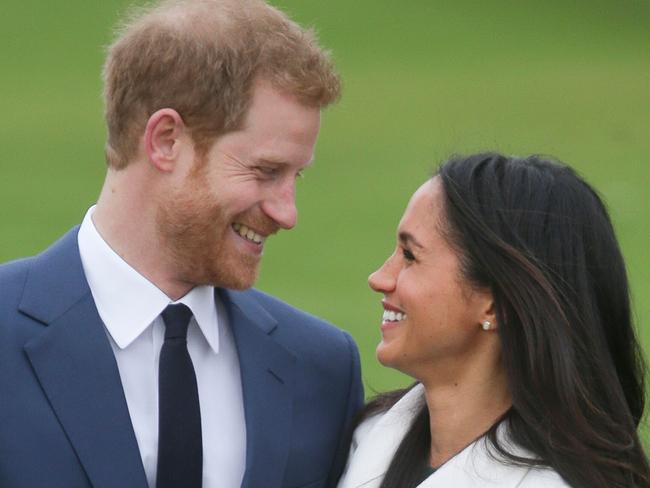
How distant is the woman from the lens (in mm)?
3783

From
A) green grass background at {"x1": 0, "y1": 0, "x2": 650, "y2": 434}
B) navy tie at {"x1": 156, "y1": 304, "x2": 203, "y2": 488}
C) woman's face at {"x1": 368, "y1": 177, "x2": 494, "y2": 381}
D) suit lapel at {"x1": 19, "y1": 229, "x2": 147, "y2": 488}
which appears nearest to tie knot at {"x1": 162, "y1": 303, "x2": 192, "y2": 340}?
navy tie at {"x1": 156, "y1": 304, "x2": 203, "y2": 488}

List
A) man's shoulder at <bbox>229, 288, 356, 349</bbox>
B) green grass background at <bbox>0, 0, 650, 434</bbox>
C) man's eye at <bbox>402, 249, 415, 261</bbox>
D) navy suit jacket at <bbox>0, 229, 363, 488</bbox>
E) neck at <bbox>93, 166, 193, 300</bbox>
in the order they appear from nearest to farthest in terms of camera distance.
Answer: navy suit jacket at <bbox>0, 229, 363, 488</bbox> → neck at <bbox>93, 166, 193, 300</bbox> → man's eye at <bbox>402, 249, 415, 261</bbox> → man's shoulder at <bbox>229, 288, 356, 349</bbox> → green grass background at <bbox>0, 0, 650, 434</bbox>

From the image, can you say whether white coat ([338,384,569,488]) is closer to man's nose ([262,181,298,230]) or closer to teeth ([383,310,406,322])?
teeth ([383,310,406,322])

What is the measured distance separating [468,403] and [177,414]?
696mm

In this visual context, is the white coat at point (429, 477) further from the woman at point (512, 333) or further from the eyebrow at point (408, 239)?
the eyebrow at point (408, 239)

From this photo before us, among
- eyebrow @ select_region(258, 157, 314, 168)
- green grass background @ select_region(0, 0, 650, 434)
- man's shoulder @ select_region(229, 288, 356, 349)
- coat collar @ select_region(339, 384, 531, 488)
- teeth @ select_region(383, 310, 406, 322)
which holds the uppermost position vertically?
eyebrow @ select_region(258, 157, 314, 168)

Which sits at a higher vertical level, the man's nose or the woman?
the man's nose

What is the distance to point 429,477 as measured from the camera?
389 centimetres

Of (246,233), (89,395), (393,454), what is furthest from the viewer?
(393,454)

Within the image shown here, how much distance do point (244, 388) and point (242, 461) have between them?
0.17 metres

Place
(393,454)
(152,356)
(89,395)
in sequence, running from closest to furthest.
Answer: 1. (89,395)
2. (152,356)
3. (393,454)

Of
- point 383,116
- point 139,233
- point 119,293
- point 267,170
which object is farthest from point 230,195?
point 383,116

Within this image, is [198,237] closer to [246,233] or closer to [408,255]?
[246,233]

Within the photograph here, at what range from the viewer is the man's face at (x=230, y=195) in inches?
152
